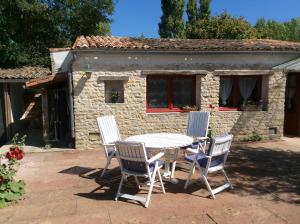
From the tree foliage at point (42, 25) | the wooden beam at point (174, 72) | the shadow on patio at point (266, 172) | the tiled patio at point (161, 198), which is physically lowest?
the tiled patio at point (161, 198)

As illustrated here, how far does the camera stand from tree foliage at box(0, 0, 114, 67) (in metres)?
15.3

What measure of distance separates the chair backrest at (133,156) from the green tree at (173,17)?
2169cm

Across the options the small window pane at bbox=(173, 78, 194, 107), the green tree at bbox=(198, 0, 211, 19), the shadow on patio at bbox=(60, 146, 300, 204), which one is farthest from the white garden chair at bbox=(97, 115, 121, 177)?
the green tree at bbox=(198, 0, 211, 19)

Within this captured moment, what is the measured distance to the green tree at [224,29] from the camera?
790 inches

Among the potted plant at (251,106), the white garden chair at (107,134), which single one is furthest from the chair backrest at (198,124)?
the potted plant at (251,106)

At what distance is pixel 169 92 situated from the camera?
32.5 feet

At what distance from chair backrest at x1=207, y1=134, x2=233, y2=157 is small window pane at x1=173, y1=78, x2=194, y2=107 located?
4.98 meters

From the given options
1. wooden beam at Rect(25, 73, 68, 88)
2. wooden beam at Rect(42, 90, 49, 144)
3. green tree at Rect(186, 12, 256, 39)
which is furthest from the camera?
green tree at Rect(186, 12, 256, 39)

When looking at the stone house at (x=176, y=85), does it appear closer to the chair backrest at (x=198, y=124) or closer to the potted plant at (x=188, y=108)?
the potted plant at (x=188, y=108)

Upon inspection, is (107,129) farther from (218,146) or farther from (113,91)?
(113,91)

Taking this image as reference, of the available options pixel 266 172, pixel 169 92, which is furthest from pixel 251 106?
pixel 266 172

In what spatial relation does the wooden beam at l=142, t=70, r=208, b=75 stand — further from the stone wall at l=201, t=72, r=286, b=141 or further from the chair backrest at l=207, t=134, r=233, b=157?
the chair backrest at l=207, t=134, r=233, b=157

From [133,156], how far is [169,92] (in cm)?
540

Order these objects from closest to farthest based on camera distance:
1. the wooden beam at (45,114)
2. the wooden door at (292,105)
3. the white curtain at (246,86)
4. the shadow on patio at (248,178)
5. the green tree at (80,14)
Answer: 1. the shadow on patio at (248,178)
2. the wooden beam at (45,114)
3. the white curtain at (246,86)
4. the wooden door at (292,105)
5. the green tree at (80,14)
